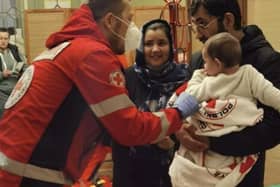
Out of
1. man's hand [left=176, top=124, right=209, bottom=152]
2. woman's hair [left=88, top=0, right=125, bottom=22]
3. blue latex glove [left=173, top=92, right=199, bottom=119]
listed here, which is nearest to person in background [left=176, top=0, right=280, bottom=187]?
man's hand [left=176, top=124, right=209, bottom=152]

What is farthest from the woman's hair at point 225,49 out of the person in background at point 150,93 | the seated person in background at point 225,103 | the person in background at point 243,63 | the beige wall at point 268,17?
the beige wall at point 268,17

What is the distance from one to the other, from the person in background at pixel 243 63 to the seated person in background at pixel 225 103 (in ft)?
0.10

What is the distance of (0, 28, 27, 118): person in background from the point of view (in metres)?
5.50

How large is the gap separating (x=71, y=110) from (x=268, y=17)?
214 cm

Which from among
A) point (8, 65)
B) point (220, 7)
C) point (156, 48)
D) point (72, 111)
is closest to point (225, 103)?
point (220, 7)

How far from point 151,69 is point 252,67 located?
684mm

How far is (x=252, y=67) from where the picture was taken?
1.76 meters

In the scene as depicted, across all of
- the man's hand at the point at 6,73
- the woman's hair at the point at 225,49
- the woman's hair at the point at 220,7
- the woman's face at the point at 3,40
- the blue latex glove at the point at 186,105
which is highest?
the woman's hair at the point at 220,7

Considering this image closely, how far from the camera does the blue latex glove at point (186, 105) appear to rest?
170 cm

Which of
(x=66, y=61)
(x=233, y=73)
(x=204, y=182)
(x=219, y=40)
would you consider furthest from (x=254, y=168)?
(x=66, y=61)

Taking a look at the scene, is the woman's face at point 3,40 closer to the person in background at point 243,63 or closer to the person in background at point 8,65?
the person in background at point 8,65

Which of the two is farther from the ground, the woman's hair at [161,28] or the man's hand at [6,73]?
the woman's hair at [161,28]

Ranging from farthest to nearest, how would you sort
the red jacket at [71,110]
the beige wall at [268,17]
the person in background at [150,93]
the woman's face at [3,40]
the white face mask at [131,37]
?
1. the woman's face at [3,40]
2. the beige wall at [268,17]
3. the person in background at [150,93]
4. the white face mask at [131,37]
5. the red jacket at [71,110]

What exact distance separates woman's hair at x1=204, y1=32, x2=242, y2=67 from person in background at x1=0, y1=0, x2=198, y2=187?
0.18 meters
